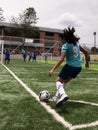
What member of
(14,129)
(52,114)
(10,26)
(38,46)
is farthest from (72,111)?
(10,26)

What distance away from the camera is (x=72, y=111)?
22.1 ft

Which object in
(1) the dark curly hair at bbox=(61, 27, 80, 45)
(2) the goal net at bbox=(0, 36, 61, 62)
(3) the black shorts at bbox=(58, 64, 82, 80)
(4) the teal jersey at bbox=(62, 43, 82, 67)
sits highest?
(1) the dark curly hair at bbox=(61, 27, 80, 45)

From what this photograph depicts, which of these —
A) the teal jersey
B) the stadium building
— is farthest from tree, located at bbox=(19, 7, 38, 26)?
the teal jersey

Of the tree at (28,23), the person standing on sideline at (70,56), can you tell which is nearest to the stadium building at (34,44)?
the tree at (28,23)

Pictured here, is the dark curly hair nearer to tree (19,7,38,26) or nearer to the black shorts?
the black shorts

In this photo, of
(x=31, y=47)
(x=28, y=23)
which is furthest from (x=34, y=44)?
(x=28, y=23)

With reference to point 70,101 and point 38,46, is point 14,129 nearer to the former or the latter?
point 70,101

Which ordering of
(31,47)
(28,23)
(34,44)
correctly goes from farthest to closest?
(28,23) → (31,47) → (34,44)

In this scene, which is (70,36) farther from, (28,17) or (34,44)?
(28,17)

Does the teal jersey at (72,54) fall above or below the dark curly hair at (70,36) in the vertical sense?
below

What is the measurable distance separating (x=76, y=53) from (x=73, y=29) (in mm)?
544

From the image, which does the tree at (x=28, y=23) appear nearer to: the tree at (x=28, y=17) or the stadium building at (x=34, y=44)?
the tree at (x=28, y=17)

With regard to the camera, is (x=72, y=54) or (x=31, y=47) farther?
(x=31, y=47)

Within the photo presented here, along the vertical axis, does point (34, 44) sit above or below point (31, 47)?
above
